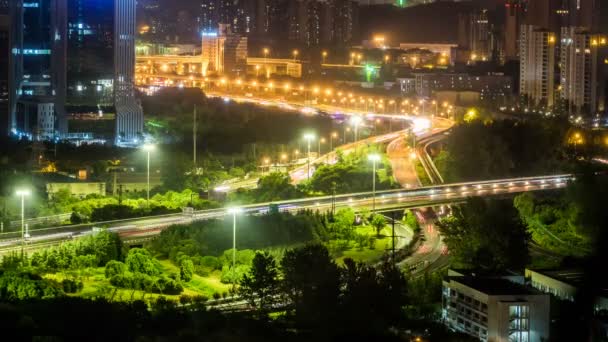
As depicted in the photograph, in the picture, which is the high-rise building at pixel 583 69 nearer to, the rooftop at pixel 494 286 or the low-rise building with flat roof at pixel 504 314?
the rooftop at pixel 494 286

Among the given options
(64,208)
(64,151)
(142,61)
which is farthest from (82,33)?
(142,61)

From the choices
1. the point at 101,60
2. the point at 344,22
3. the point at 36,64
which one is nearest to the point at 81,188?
the point at 101,60

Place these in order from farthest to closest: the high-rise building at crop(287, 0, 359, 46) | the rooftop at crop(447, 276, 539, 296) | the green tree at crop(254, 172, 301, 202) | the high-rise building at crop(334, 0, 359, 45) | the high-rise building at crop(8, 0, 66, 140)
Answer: the high-rise building at crop(334, 0, 359, 45) → the high-rise building at crop(287, 0, 359, 46) → the high-rise building at crop(8, 0, 66, 140) → the green tree at crop(254, 172, 301, 202) → the rooftop at crop(447, 276, 539, 296)

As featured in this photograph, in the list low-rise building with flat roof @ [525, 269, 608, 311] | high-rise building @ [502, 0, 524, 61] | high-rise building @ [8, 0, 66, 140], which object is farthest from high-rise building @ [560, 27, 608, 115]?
low-rise building with flat roof @ [525, 269, 608, 311]

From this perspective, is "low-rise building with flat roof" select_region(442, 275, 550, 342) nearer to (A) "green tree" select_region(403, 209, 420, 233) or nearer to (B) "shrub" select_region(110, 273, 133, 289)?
(B) "shrub" select_region(110, 273, 133, 289)

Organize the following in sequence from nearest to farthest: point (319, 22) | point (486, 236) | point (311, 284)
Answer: point (311, 284), point (486, 236), point (319, 22)

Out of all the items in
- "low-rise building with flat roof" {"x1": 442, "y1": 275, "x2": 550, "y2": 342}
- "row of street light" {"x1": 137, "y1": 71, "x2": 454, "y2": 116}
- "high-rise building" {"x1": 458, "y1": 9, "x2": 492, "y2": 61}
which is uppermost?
"high-rise building" {"x1": 458, "y1": 9, "x2": 492, "y2": 61}

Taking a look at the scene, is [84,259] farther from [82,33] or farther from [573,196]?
[82,33]

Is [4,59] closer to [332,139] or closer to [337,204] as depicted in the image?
[332,139]
